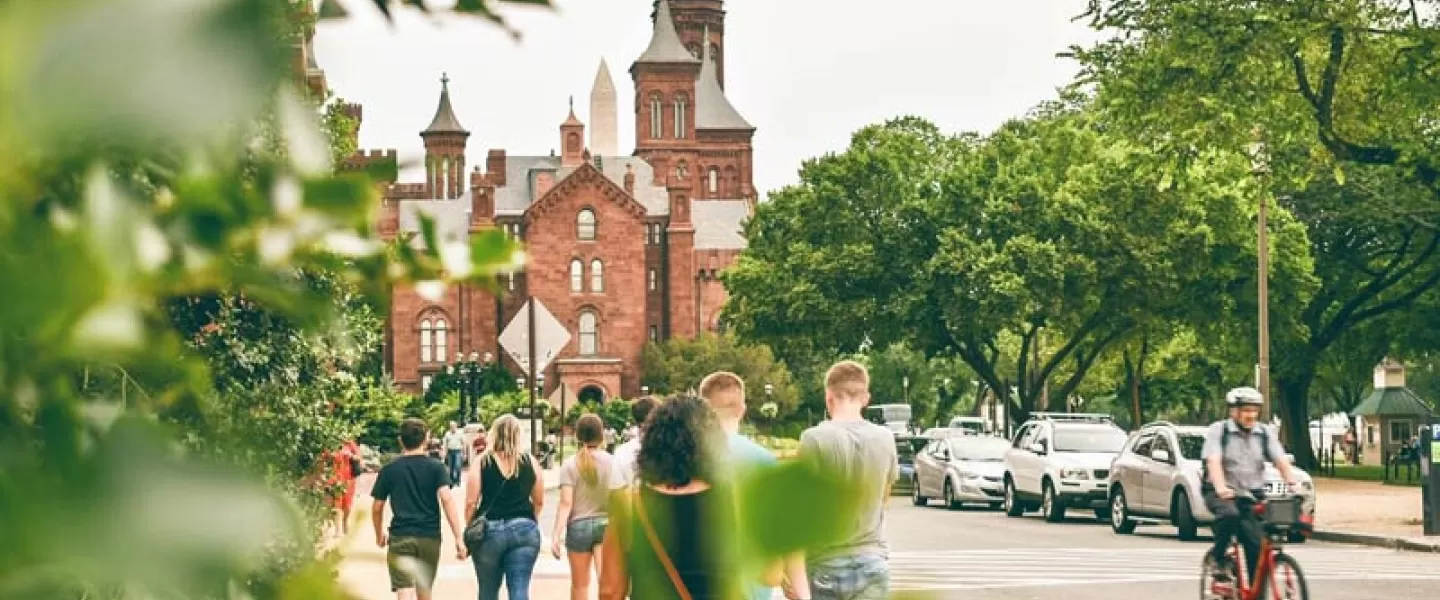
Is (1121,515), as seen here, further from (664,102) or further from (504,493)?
(664,102)

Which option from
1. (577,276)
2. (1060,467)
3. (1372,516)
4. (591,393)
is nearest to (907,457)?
(1060,467)

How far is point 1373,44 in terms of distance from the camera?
1061 inches

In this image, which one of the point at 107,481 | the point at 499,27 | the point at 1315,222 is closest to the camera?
the point at 107,481

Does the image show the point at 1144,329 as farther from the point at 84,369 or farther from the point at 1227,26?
the point at 84,369

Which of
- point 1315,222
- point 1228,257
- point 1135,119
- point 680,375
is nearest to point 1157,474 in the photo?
point 1135,119

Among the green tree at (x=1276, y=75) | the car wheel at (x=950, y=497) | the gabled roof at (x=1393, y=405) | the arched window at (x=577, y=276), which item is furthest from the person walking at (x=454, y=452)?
the arched window at (x=577, y=276)

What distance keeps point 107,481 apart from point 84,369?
79mm

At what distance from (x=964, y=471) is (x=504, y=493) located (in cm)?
2582

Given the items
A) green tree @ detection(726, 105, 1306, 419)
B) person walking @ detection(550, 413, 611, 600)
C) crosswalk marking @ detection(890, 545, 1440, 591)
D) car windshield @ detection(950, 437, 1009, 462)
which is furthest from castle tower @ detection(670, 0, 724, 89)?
person walking @ detection(550, 413, 611, 600)

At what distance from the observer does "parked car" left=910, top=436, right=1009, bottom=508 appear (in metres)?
38.0

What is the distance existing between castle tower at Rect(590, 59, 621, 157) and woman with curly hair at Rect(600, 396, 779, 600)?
140680mm

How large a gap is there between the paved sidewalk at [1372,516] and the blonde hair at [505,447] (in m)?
14.7

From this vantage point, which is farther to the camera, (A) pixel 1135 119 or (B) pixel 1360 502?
(B) pixel 1360 502

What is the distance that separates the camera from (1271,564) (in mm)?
14227
